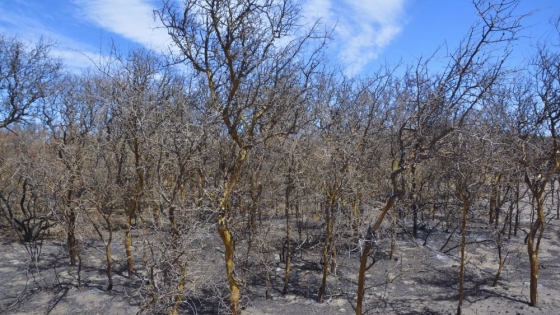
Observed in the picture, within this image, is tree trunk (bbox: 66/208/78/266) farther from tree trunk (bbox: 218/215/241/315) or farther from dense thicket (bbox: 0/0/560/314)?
tree trunk (bbox: 218/215/241/315)

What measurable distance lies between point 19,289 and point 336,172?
7.70 meters

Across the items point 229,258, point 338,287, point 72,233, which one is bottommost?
point 338,287

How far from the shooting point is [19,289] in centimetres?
1049

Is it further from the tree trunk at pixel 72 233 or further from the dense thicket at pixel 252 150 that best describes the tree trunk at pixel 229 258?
the tree trunk at pixel 72 233

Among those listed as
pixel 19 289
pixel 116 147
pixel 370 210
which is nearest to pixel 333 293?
pixel 370 210

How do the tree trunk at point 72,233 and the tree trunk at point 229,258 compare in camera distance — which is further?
the tree trunk at point 72,233

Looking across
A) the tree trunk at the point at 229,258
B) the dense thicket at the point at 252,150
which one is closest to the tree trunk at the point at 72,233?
the dense thicket at the point at 252,150

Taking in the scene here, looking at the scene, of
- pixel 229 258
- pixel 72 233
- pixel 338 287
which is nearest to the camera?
pixel 229 258

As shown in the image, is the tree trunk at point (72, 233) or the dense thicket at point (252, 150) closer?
the dense thicket at point (252, 150)

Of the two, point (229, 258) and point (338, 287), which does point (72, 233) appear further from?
point (338, 287)

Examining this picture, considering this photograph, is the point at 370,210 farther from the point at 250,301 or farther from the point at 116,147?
the point at 116,147

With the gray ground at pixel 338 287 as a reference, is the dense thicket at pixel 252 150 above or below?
above

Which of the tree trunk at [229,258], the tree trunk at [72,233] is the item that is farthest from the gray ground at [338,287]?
the tree trunk at [229,258]

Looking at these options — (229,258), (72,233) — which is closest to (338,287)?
(229,258)
